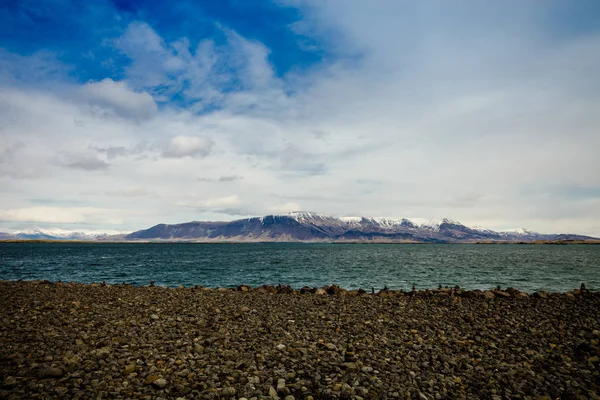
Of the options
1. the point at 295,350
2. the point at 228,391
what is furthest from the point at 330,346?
the point at 228,391

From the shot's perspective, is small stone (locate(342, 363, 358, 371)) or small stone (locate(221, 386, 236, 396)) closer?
small stone (locate(221, 386, 236, 396))

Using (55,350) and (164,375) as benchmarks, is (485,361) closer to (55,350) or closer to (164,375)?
(164,375)

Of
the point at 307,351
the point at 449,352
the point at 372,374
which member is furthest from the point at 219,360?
the point at 449,352

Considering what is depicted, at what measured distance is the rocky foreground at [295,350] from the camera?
9648 millimetres

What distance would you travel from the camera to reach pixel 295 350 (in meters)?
12.9

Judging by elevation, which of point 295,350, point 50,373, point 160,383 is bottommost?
point 295,350

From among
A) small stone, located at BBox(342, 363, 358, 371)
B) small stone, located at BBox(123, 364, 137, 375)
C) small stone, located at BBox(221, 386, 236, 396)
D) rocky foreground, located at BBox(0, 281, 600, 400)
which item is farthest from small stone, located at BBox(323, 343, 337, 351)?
small stone, located at BBox(123, 364, 137, 375)

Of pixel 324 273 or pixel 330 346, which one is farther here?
pixel 324 273

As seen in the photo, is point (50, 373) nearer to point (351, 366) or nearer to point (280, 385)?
point (280, 385)

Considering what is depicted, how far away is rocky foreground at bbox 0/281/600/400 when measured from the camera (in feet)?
31.7

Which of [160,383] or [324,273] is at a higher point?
[160,383]

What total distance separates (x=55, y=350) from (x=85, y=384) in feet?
12.6

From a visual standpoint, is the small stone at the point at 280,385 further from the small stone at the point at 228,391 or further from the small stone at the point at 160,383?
the small stone at the point at 160,383

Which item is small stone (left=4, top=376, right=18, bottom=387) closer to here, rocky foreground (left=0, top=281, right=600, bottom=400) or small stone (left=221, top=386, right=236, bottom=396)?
rocky foreground (left=0, top=281, right=600, bottom=400)
